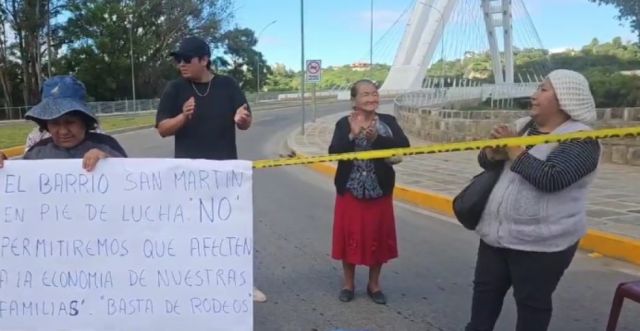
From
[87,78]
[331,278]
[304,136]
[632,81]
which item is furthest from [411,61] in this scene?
[331,278]

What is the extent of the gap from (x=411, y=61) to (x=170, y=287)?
160ft

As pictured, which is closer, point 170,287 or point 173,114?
point 170,287

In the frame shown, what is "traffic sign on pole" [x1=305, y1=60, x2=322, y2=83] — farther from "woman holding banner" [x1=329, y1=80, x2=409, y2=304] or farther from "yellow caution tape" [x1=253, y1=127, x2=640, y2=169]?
"yellow caution tape" [x1=253, y1=127, x2=640, y2=169]

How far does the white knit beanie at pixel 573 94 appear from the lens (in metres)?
2.73

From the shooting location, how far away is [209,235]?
2.73m

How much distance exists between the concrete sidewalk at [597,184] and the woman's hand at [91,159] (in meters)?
4.92

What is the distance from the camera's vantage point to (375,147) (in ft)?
14.2

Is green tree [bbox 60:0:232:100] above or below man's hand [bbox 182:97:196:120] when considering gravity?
above

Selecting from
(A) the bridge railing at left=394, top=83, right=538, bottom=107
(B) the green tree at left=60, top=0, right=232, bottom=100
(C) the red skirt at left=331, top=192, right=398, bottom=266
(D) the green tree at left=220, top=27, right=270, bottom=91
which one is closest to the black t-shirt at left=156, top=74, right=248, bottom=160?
(C) the red skirt at left=331, top=192, right=398, bottom=266

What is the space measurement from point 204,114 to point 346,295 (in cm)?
166

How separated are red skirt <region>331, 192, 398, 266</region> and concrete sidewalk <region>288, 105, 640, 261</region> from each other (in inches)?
107

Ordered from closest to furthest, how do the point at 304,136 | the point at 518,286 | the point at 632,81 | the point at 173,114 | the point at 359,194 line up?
the point at 518,286, the point at 173,114, the point at 359,194, the point at 632,81, the point at 304,136

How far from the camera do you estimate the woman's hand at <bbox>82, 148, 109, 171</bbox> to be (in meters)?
2.70

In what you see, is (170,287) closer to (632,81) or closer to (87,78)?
(632,81)
